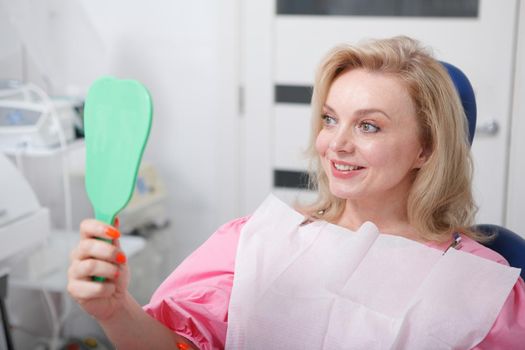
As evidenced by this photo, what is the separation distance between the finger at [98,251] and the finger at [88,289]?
0.12 feet

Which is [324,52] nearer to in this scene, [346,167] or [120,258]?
[346,167]

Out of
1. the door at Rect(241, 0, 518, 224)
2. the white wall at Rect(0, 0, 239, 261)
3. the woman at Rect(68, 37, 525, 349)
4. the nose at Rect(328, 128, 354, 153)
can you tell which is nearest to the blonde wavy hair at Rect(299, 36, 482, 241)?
the woman at Rect(68, 37, 525, 349)

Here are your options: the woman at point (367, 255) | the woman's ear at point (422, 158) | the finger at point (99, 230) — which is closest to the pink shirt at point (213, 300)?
the woman at point (367, 255)

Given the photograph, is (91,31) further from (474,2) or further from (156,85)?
(474,2)

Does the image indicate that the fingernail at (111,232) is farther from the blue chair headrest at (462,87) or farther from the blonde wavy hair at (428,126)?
the blue chair headrest at (462,87)

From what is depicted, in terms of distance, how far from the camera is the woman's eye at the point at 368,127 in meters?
1.37

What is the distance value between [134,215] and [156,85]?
0.54m

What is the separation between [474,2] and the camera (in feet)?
7.81

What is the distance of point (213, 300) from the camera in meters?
1.33

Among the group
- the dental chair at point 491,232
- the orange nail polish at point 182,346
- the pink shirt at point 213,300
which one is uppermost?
the dental chair at point 491,232

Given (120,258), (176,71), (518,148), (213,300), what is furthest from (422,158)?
(176,71)

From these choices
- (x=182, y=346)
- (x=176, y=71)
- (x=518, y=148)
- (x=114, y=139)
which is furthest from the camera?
(x=176, y=71)

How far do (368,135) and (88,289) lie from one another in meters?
0.67

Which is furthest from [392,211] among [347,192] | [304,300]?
[304,300]
